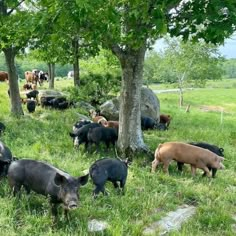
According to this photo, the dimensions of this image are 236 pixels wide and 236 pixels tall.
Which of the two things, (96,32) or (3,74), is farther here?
(3,74)

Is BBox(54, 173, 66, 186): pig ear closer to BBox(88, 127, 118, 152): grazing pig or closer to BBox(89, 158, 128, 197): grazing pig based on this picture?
BBox(89, 158, 128, 197): grazing pig

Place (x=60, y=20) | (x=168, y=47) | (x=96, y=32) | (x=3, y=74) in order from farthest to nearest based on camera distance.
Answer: (x=168, y=47)
(x=3, y=74)
(x=96, y=32)
(x=60, y=20)

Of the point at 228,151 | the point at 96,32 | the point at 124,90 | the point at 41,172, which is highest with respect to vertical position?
the point at 96,32

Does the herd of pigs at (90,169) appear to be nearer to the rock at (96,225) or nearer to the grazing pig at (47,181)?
the grazing pig at (47,181)

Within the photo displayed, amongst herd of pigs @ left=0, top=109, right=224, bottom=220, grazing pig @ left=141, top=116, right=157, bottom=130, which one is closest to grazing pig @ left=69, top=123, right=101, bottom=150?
herd of pigs @ left=0, top=109, right=224, bottom=220

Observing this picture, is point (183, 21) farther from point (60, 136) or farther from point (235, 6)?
point (60, 136)

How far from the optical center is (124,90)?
1152 cm

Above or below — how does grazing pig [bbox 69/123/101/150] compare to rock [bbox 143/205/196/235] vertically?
above

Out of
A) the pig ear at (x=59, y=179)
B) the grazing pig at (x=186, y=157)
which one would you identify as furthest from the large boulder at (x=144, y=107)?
the pig ear at (x=59, y=179)

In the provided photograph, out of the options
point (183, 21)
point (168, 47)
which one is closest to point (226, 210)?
point (183, 21)

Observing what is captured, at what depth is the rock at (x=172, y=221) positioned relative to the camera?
6.73 metres

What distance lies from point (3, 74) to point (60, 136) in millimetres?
21290

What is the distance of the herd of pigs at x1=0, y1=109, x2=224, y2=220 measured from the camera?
6.15 meters

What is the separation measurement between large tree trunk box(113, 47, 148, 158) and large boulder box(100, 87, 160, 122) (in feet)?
21.1
